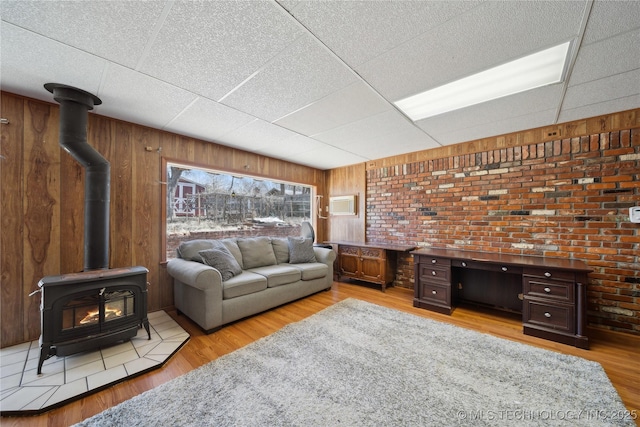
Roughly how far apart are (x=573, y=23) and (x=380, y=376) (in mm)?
2702

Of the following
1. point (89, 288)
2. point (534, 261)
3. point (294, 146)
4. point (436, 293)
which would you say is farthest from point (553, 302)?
point (89, 288)

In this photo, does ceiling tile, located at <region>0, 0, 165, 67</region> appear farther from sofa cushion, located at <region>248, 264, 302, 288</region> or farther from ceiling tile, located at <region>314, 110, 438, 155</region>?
sofa cushion, located at <region>248, 264, 302, 288</region>

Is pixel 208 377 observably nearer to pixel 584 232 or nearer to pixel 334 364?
pixel 334 364

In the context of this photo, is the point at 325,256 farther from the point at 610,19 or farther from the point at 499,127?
the point at 610,19

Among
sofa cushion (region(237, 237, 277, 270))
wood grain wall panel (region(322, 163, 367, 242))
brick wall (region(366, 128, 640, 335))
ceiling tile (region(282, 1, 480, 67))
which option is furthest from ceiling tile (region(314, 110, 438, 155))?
sofa cushion (region(237, 237, 277, 270))

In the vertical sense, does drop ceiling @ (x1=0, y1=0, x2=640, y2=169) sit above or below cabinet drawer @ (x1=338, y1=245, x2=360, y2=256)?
above

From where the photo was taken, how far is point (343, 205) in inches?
202

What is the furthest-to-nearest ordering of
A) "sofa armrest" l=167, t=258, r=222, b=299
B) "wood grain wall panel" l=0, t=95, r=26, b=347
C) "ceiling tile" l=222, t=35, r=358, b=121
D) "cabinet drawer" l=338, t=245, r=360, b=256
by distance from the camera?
"cabinet drawer" l=338, t=245, r=360, b=256 < "sofa armrest" l=167, t=258, r=222, b=299 < "wood grain wall panel" l=0, t=95, r=26, b=347 < "ceiling tile" l=222, t=35, r=358, b=121

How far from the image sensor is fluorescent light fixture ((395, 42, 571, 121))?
5.89ft

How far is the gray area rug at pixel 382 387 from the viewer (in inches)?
58.1

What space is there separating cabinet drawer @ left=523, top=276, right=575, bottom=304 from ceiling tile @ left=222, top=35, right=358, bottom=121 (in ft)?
9.15

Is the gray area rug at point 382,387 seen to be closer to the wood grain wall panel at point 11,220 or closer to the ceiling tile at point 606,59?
the wood grain wall panel at point 11,220

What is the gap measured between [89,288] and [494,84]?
13.2 feet

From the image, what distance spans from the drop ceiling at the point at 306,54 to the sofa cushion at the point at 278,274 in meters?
1.99
